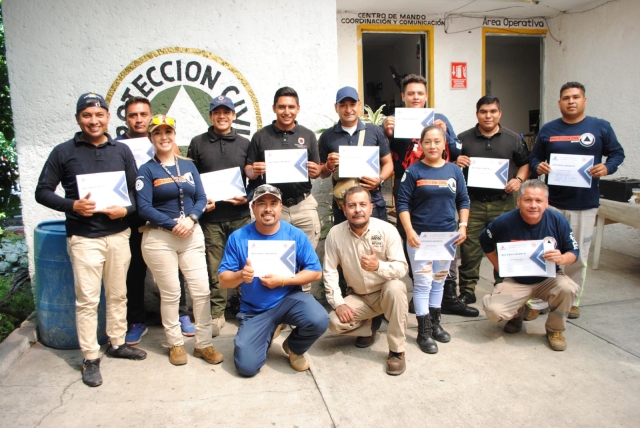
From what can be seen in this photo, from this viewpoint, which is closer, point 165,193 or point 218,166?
point 165,193

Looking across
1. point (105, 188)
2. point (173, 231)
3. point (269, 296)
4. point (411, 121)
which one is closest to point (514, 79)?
point (411, 121)

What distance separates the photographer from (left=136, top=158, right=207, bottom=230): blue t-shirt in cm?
341

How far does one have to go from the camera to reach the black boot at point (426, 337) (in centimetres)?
367

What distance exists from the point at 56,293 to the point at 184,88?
2.10 meters

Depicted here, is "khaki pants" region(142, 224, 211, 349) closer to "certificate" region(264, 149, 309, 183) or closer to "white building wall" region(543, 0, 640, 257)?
"certificate" region(264, 149, 309, 183)

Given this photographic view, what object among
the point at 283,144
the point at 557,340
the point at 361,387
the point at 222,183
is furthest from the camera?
the point at 283,144

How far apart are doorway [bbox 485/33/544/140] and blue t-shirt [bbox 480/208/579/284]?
765cm

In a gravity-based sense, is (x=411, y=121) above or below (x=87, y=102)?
below

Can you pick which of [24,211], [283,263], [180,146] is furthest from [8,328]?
[283,263]

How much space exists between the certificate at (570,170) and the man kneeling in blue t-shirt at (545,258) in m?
0.52

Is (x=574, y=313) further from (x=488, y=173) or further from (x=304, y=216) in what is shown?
(x=304, y=216)

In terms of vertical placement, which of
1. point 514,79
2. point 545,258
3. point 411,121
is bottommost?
point 545,258

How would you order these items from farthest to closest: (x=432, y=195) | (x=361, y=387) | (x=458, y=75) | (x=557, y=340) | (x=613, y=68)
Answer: (x=458, y=75), (x=613, y=68), (x=432, y=195), (x=557, y=340), (x=361, y=387)

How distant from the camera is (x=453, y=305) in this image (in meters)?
4.43
